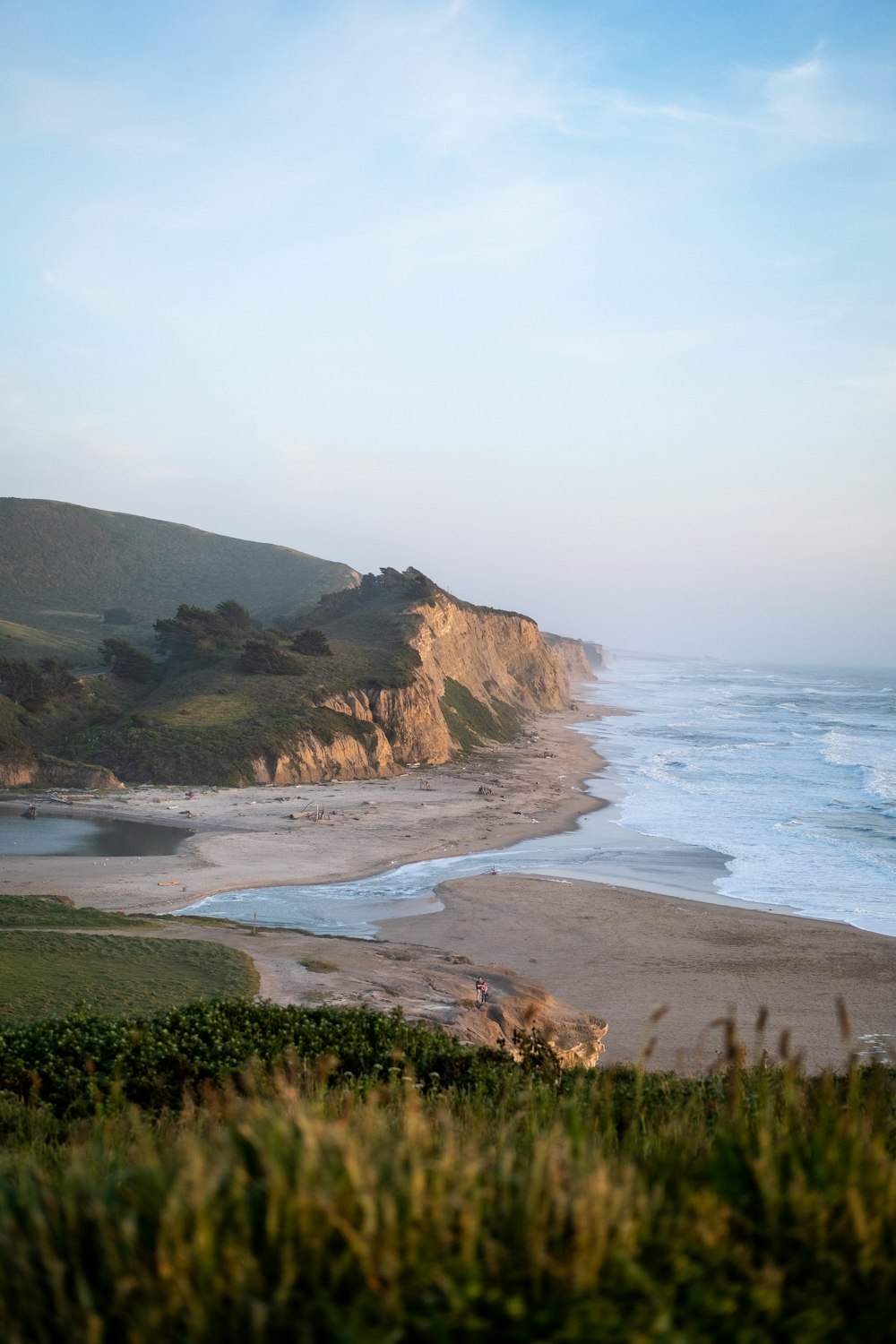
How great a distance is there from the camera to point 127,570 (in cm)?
14075

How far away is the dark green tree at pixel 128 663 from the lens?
227 feet

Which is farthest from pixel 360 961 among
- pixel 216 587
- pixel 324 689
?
pixel 216 587

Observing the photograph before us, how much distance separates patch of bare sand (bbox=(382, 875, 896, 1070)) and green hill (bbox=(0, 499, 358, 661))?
79.8m

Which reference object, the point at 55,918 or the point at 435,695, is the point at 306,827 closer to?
the point at 55,918

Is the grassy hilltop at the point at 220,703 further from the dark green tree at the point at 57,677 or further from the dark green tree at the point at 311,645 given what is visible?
the dark green tree at the point at 57,677

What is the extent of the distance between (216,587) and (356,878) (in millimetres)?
116171

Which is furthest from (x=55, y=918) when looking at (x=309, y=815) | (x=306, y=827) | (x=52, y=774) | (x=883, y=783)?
(x=883, y=783)

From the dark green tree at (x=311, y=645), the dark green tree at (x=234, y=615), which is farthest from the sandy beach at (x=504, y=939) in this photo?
the dark green tree at (x=234, y=615)

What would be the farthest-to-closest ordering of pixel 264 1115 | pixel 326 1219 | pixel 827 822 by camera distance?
pixel 827 822
pixel 264 1115
pixel 326 1219

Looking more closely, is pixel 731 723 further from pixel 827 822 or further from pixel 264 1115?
pixel 264 1115

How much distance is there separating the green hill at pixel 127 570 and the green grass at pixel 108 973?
8398 cm

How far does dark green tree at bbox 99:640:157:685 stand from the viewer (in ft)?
227

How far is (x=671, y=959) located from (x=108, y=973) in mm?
14243

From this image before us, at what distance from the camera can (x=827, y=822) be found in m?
46.1
